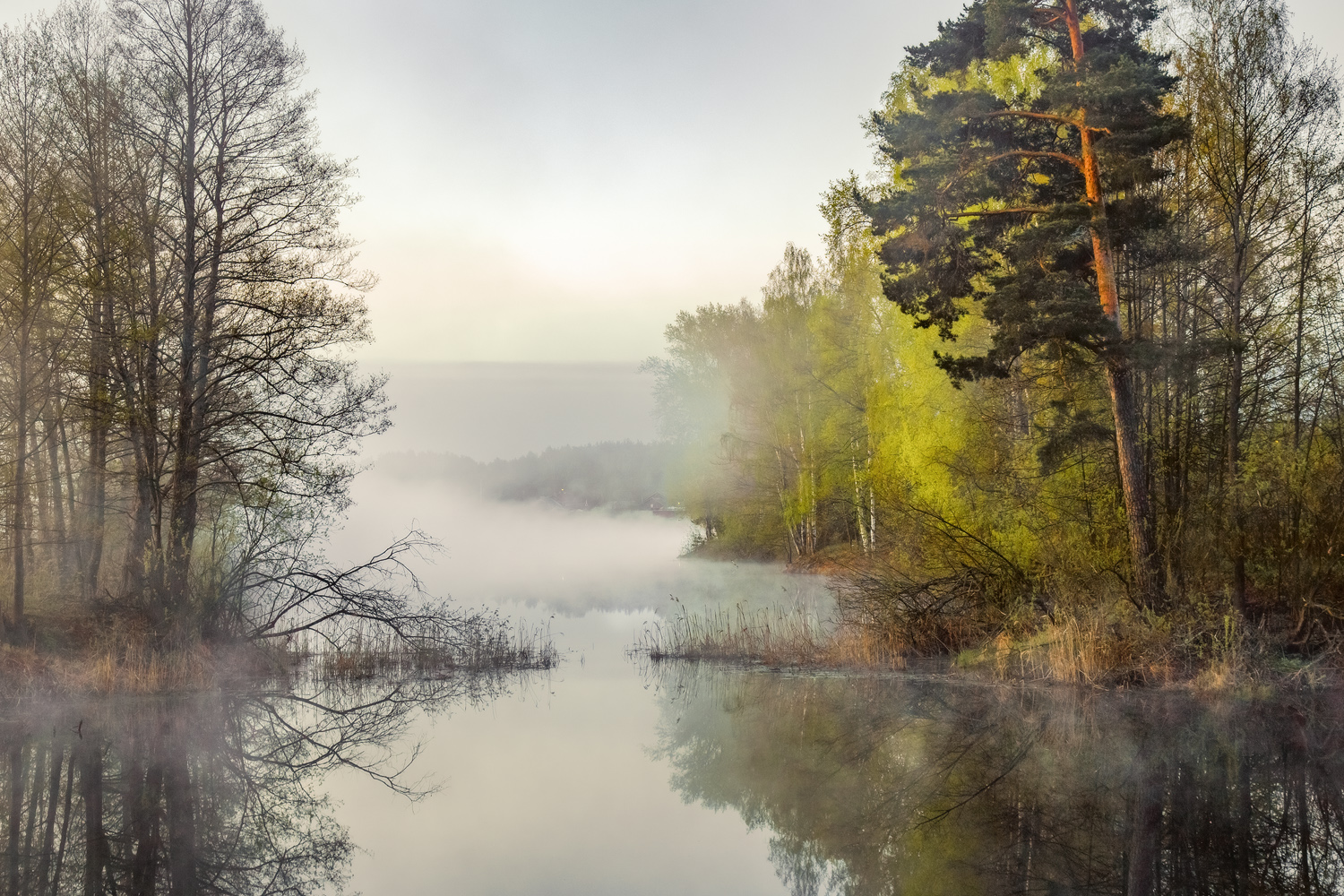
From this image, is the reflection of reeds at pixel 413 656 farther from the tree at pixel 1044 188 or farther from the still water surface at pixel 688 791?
the tree at pixel 1044 188

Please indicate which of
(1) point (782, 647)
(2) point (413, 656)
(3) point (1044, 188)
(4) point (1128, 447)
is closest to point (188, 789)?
(2) point (413, 656)

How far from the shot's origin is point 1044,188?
1462 centimetres

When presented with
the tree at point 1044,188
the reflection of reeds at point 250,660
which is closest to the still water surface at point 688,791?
the reflection of reeds at point 250,660

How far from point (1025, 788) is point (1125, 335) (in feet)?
29.5

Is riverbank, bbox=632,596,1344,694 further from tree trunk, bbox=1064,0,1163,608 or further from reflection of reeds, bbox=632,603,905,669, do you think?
tree trunk, bbox=1064,0,1163,608

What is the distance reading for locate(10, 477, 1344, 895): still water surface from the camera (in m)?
6.72

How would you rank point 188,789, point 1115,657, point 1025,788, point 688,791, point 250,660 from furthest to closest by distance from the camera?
1. point 250,660
2. point 1115,657
3. point 688,791
4. point 188,789
5. point 1025,788

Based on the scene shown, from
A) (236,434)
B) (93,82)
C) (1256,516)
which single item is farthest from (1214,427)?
(93,82)

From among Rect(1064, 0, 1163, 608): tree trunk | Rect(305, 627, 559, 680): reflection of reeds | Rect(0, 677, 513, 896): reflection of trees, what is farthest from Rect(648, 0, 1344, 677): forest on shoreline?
Rect(0, 677, 513, 896): reflection of trees

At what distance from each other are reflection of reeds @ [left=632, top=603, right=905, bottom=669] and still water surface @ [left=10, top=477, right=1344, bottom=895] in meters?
1.16

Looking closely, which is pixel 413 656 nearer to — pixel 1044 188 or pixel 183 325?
pixel 183 325

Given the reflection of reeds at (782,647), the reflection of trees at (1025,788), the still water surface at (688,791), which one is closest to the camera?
the reflection of trees at (1025,788)

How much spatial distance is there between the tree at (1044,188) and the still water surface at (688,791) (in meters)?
4.20

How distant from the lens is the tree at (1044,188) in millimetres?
12781
